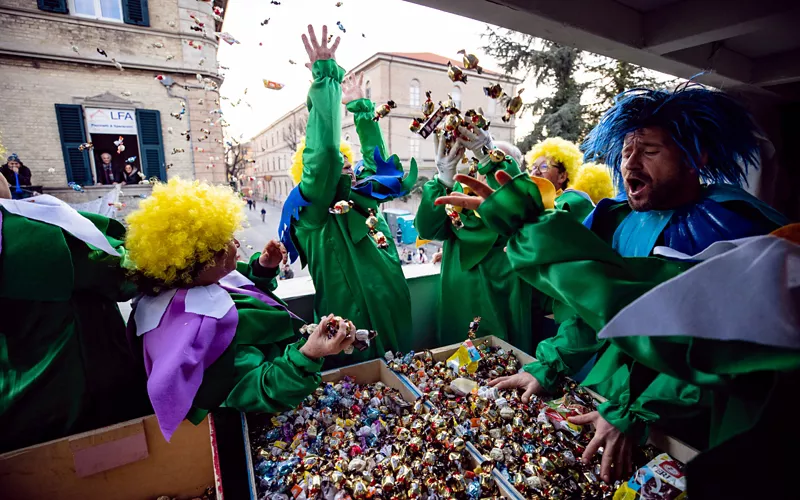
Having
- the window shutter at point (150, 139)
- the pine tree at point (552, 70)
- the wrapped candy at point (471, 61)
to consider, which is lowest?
the wrapped candy at point (471, 61)

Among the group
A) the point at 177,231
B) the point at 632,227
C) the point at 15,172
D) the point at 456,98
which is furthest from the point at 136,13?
the point at 632,227

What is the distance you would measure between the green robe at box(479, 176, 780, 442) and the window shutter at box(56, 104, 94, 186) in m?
10.2

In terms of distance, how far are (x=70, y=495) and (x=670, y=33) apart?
3.29 meters

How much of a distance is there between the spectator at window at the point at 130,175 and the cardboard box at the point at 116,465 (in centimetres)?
859

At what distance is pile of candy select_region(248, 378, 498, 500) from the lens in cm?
112

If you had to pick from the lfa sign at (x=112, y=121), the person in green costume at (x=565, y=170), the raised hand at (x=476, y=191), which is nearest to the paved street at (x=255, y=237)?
the raised hand at (x=476, y=191)

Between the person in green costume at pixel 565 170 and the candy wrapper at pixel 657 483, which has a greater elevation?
the person in green costume at pixel 565 170

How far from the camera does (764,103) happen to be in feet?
8.37

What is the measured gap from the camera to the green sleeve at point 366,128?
8.47ft

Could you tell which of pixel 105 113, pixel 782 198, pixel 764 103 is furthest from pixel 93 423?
pixel 105 113

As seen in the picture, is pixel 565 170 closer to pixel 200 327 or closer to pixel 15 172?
pixel 200 327

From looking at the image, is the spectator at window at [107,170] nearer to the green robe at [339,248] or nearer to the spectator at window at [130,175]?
the spectator at window at [130,175]

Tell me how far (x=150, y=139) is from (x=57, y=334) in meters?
9.03

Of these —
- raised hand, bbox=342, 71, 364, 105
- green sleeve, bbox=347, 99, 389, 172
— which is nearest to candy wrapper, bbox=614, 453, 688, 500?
green sleeve, bbox=347, 99, 389, 172
